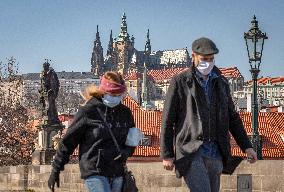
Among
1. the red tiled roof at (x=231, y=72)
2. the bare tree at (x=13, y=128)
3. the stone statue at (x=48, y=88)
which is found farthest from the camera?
the red tiled roof at (x=231, y=72)

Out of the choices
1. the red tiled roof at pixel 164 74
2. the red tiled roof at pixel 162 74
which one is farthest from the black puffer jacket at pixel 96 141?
the red tiled roof at pixel 162 74

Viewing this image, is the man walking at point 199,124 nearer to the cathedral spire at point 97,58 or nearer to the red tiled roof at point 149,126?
the red tiled roof at point 149,126

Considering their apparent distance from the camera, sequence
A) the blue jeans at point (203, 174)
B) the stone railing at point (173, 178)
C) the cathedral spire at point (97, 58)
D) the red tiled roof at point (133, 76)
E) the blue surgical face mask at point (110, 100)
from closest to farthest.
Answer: the blue jeans at point (203, 174) → the blue surgical face mask at point (110, 100) → the stone railing at point (173, 178) → the red tiled roof at point (133, 76) → the cathedral spire at point (97, 58)

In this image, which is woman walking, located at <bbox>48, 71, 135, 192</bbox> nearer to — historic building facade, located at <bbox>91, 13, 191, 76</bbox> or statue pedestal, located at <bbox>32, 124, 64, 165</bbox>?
statue pedestal, located at <bbox>32, 124, 64, 165</bbox>

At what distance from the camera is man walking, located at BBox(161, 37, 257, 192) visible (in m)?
4.21

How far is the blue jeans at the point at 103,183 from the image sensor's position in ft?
13.9

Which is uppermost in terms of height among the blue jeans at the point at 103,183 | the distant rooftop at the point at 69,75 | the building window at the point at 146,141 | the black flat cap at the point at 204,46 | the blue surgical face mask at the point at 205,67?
the distant rooftop at the point at 69,75

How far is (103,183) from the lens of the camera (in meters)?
4.25

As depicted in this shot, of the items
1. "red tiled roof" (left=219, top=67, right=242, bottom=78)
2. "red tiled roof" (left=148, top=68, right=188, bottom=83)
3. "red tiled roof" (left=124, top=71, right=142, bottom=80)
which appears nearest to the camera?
"red tiled roof" (left=219, top=67, right=242, bottom=78)

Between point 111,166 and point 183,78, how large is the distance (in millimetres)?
904

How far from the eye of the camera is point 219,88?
14.7ft

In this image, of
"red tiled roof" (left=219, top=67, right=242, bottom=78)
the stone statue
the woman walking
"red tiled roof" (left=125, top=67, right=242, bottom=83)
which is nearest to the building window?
the stone statue

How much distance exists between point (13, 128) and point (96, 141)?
35841 mm

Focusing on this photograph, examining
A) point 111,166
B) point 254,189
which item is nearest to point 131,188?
point 111,166
